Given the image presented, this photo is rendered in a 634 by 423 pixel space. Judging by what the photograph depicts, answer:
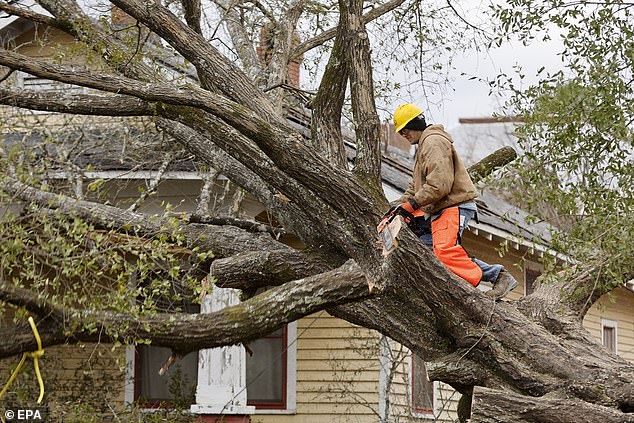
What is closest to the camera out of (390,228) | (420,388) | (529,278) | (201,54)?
(390,228)

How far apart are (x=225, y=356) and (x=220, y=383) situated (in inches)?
13.1

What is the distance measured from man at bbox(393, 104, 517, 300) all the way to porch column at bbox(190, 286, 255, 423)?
213 inches

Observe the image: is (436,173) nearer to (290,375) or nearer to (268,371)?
(290,375)

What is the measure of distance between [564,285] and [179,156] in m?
5.41

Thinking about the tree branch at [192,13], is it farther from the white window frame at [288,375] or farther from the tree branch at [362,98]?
the white window frame at [288,375]

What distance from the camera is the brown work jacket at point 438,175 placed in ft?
22.0

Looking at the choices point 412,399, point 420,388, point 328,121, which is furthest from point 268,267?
point 420,388

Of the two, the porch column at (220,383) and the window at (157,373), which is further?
the window at (157,373)

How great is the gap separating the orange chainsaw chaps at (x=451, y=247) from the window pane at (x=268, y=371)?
6876 millimetres

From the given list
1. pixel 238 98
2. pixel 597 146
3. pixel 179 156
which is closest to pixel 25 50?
pixel 179 156

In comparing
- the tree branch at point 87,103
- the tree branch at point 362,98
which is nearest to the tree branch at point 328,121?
the tree branch at point 362,98

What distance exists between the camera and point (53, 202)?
8016mm

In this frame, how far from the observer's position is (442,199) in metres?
6.97

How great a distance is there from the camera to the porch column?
12.1m
